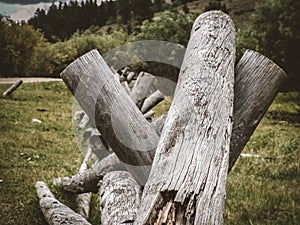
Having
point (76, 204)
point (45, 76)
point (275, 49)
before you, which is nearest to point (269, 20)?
point (275, 49)

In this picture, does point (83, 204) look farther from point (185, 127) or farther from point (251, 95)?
point (185, 127)

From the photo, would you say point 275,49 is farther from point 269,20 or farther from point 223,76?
point 223,76

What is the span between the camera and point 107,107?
2.34m

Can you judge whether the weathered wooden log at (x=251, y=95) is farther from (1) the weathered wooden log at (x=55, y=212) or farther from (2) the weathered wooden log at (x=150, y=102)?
(2) the weathered wooden log at (x=150, y=102)

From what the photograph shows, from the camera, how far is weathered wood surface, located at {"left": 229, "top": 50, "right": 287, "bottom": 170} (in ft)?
8.36

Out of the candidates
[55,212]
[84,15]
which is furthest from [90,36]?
[55,212]

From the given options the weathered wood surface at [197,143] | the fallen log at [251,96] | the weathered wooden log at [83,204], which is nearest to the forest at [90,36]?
the weathered wooden log at [83,204]

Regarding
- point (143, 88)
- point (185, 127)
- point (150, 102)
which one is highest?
point (185, 127)

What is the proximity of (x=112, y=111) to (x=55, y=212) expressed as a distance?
1.24 meters

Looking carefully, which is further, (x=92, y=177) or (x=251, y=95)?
(x=92, y=177)

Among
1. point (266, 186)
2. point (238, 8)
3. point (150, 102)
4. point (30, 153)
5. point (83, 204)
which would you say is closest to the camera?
point (83, 204)

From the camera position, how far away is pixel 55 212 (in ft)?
10.4

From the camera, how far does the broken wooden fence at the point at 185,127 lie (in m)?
1.70

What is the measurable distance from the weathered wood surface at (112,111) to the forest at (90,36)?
7187mm
